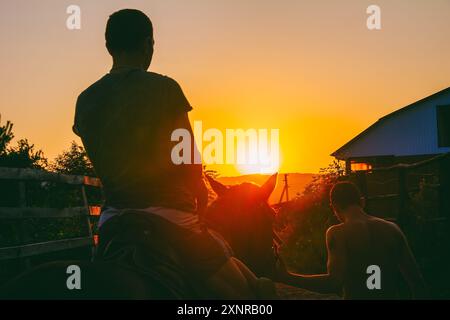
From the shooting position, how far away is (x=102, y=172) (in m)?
3.05

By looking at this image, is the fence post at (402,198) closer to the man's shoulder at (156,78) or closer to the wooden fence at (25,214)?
the wooden fence at (25,214)

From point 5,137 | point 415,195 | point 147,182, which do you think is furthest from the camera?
point 5,137

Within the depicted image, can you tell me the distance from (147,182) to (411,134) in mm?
Result: 39530

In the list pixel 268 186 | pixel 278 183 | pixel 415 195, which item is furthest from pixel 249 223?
pixel 415 195

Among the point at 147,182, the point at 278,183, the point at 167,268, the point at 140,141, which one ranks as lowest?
the point at 167,268

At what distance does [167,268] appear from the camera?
8.98 feet

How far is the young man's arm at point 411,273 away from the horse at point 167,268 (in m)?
2.07

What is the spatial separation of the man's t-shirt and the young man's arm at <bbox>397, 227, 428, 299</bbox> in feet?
9.60

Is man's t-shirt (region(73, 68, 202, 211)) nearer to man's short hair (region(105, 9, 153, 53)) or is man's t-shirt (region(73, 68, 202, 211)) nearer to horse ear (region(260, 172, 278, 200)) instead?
man's short hair (region(105, 9, 153, 53))

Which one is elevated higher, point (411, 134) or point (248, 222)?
point (411, 134)

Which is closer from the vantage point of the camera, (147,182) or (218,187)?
(147,182)

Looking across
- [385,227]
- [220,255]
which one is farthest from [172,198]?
[385,227]

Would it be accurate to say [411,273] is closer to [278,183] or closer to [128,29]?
[278,183]

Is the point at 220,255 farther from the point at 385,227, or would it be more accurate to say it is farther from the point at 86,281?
the point at 385,227
